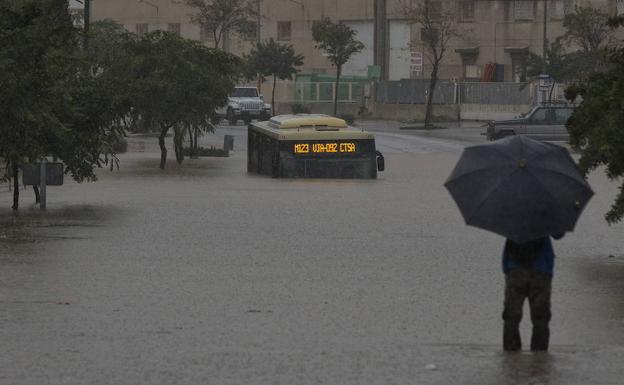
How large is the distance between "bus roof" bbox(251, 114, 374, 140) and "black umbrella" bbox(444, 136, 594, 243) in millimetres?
28567

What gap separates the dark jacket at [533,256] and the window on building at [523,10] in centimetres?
8839

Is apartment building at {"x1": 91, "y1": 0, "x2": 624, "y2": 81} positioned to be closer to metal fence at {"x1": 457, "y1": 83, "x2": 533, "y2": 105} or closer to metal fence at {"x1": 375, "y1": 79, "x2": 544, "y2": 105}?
metal fence at {"x1": 375, "y1": 79, "x2": 544, "y2": 105}

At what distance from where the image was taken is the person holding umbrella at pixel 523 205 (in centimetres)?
1075

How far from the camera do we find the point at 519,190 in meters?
10.8

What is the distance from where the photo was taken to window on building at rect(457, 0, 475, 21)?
100438mm

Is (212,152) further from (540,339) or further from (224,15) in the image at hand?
(224,15)

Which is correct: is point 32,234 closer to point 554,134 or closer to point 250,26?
point 554,134

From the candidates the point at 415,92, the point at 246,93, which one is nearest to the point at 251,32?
the point at 415,92

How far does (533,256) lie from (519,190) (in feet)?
1.59

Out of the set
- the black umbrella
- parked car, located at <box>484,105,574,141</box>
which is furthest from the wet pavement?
parked car, located at <box>484,105,574,141</box>

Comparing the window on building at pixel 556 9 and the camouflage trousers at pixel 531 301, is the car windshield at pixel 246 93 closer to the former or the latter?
the window on building at pixel 556 9

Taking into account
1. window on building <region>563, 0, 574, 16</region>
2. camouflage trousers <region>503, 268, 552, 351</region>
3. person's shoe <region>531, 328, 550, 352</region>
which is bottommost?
person's shoe <region>531, 328, 550, 352</region>

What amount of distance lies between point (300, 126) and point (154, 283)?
25.1 m

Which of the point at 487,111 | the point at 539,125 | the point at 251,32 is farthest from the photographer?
the point at 251,32
